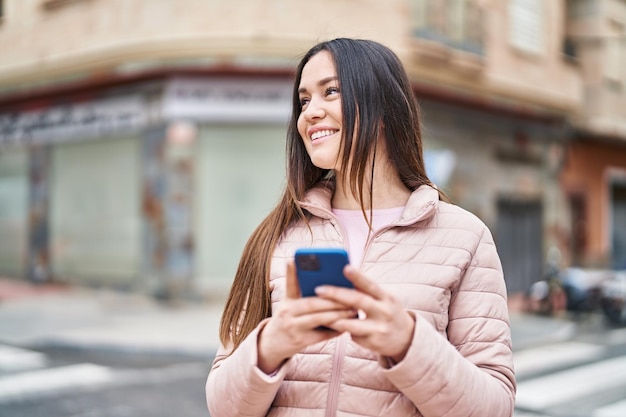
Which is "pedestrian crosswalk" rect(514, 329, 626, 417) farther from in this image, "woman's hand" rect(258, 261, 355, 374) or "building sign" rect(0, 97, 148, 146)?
"building sign" rect(0, 97, 148, 146)

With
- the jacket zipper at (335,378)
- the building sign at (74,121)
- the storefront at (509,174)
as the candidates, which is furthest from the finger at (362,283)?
Answer: the storefront at (509,174)

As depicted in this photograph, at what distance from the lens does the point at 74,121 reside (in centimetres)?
1473

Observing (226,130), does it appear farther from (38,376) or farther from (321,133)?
(321,133)

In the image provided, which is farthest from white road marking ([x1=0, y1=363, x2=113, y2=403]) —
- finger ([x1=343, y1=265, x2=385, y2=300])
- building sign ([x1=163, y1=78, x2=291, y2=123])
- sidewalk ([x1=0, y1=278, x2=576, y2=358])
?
building sign ([x1=163, y1=78, x2=291, y2=123])

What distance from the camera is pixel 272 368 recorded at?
143 cm

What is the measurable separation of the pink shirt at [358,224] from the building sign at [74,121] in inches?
471

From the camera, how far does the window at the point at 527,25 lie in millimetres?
16203

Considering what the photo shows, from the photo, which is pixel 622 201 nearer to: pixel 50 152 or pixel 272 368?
pixel 50 152

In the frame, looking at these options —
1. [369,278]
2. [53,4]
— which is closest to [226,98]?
[53,4]

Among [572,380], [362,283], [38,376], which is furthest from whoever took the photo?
[572,380]

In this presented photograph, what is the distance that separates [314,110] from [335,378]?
2.02 ft

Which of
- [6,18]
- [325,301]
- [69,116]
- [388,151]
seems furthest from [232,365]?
[6,18]

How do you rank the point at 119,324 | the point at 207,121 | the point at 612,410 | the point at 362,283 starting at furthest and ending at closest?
the point at 207,121 < the point at 119,324 < the point at 612,410 < the point at 362,283

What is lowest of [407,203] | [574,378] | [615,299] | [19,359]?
[615,299]
